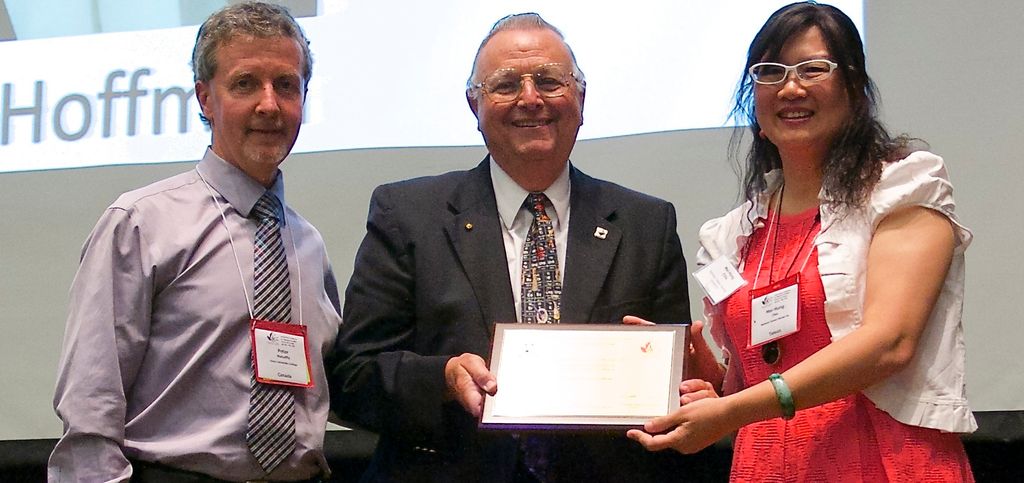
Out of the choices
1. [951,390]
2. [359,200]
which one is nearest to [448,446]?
[951,390]

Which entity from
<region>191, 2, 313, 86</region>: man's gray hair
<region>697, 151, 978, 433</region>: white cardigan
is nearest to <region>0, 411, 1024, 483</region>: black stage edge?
<region>697, 151, 978, 433</region>: white cardigan

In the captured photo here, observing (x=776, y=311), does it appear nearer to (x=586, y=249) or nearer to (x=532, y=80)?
(x=586, y=249)

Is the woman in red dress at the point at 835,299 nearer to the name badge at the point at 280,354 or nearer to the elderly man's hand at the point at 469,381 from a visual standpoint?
the elderly man's hand at the point at 469,381

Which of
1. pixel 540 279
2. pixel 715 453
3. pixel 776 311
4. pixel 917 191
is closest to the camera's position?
pixel 917 191

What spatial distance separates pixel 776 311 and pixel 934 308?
0.92ft

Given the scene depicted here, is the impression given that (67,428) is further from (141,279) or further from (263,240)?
(263,240)

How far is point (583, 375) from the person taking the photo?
2.11 m

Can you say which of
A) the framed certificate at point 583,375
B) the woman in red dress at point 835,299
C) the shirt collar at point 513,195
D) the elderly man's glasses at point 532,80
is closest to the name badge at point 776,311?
the woman in red dress at point 835,299

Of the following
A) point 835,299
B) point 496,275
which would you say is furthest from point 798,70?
point 496,275

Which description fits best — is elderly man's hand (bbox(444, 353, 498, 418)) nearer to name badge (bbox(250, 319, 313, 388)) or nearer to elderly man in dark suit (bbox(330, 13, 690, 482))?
elderly man in dark suit (bbox(330, 13, 690, 482))

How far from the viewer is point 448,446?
2252 mm

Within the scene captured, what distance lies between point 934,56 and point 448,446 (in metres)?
1.89

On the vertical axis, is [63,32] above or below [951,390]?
above

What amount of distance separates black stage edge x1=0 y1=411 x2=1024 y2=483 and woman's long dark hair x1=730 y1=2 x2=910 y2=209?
1224 mm
